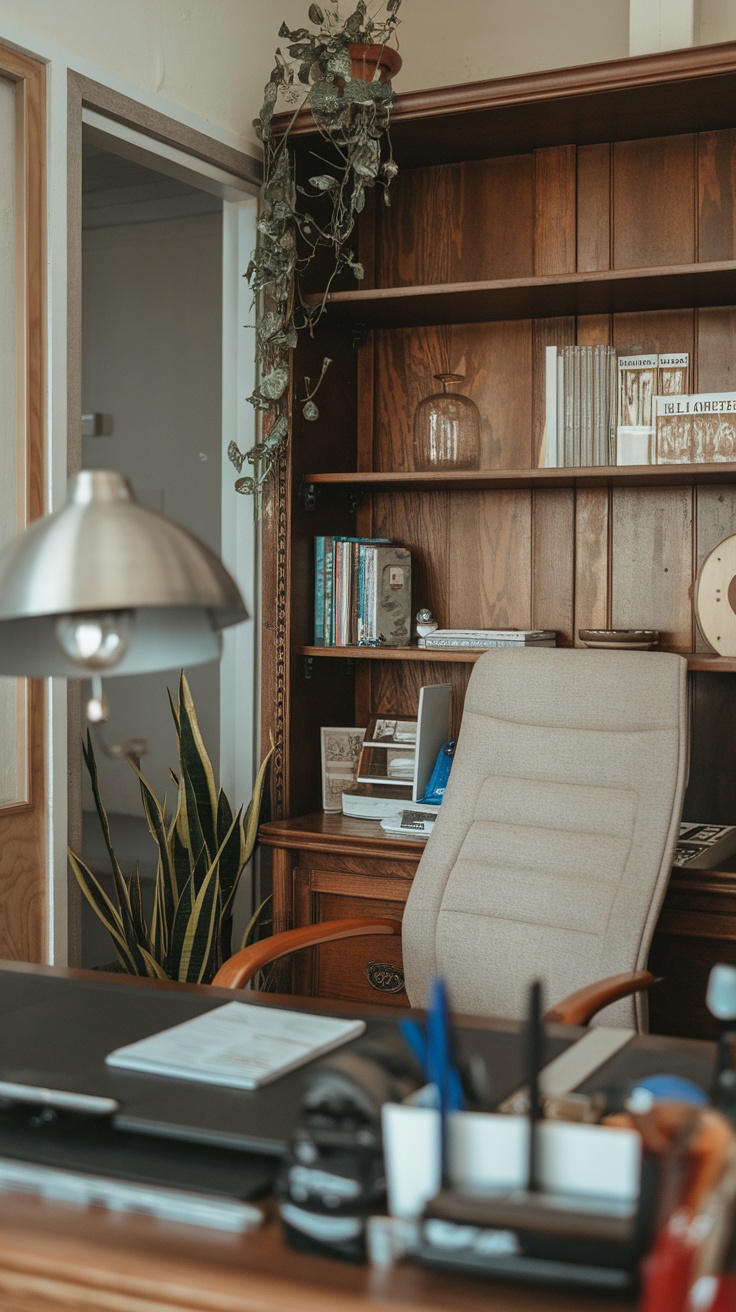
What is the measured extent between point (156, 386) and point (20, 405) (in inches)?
106

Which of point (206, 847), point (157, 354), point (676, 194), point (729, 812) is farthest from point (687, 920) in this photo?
point (157, 354)

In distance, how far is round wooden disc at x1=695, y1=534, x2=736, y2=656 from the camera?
2.73m

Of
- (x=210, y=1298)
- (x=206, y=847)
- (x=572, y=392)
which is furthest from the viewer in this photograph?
(x=572, y=392)

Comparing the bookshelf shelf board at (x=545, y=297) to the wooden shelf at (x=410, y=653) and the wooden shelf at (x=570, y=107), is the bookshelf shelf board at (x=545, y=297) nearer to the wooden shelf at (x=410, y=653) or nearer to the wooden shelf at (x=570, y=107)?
the wooden shelf at (x=570, y=107)

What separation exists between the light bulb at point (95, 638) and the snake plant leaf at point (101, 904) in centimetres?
136

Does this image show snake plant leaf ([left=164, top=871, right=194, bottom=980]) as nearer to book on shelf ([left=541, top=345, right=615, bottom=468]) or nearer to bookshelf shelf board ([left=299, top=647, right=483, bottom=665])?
bookshelf shelf board ([left=299, top=647, right=483, bottom=665])

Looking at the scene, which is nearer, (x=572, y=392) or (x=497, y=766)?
(x=497, y=766)

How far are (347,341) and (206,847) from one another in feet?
4.44

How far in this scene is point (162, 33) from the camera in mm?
2670

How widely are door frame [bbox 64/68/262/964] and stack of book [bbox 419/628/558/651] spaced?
1.54 ft

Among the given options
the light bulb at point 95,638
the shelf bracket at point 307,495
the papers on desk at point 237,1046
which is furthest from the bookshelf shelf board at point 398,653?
the light bulb at point 95,638

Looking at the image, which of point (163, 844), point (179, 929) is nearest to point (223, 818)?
point (163, 844)

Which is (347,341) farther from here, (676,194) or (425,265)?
(676,194)

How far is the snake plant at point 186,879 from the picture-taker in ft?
8.35
